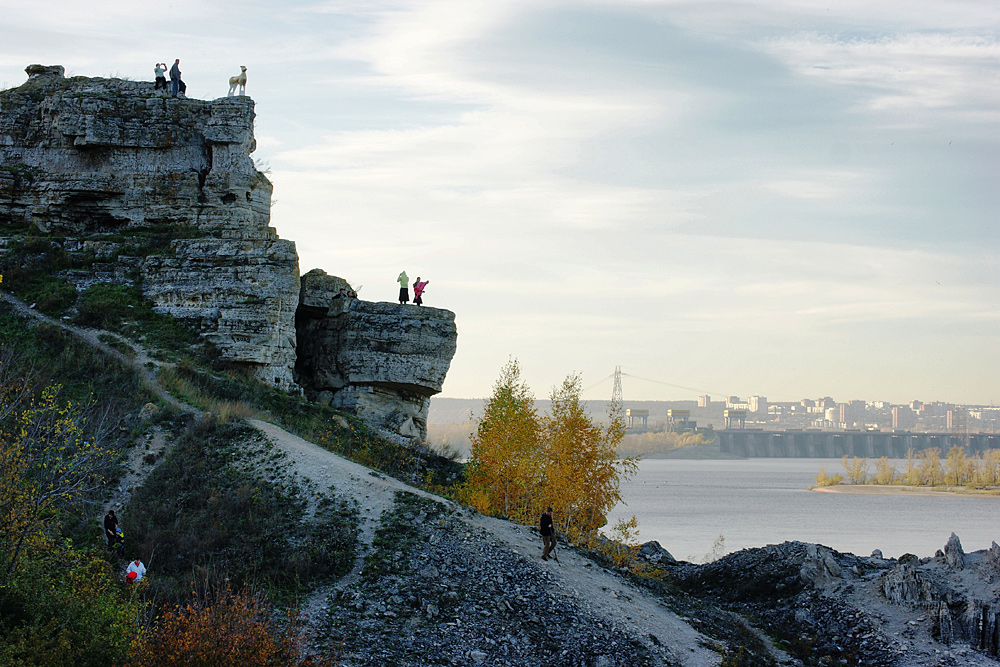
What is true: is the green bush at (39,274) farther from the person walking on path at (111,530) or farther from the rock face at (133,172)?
the person walking on path at (111,530)

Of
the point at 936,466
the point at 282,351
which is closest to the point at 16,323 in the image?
the point at 282,351

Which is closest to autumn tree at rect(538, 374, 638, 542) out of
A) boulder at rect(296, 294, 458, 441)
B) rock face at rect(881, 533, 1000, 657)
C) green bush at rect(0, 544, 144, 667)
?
boulder at rect(296, 294, 458, 441)

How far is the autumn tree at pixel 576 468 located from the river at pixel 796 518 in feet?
42.1

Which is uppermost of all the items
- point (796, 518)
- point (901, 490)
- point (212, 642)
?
point (212, 642)

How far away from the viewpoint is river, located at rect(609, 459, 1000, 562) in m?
58.7

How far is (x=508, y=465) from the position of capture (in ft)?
102

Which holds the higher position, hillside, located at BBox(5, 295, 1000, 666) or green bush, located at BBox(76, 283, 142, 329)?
green bush, located at BBox(76, 283, 142, 329)

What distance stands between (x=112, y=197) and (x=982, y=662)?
34273 mm

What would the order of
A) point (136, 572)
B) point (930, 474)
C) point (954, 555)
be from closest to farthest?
1. point (136, 572)
2. point (954, 555)
3. point (930, 474)

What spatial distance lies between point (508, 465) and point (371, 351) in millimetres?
8624

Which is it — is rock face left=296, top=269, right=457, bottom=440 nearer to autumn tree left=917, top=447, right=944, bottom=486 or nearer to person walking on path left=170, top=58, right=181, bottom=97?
person walking on path left=170, top=58, right=181, bottom=97

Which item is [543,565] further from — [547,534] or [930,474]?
[930,474]

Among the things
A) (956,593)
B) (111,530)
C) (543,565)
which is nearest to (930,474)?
(956,593)

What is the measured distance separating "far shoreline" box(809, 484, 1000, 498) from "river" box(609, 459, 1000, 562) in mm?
2534
